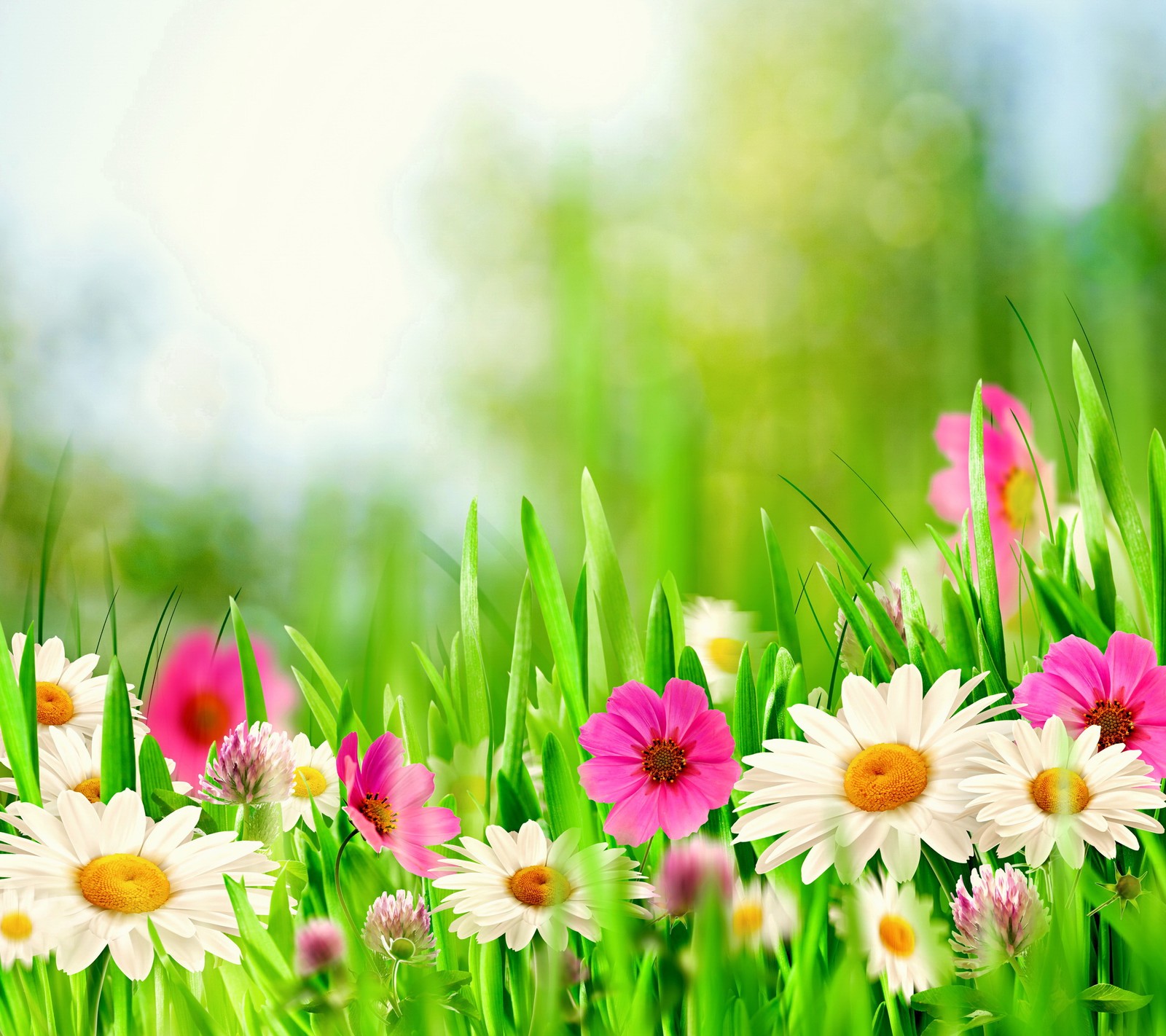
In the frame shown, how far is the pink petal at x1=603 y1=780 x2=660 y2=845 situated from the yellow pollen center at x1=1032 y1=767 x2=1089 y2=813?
0.62 feet

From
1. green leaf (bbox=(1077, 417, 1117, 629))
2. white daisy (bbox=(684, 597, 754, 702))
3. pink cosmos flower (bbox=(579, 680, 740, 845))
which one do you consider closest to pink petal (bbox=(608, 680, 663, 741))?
pink cosmos flower (bbox=(579, 680, 740, 845))

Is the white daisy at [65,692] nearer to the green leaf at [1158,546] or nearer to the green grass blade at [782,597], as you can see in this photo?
the green grass blade at [782,597]

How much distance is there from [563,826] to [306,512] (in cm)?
22

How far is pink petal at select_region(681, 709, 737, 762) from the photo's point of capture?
513 mm

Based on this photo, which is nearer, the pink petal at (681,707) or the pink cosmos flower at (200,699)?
the pink petal at (681,707)

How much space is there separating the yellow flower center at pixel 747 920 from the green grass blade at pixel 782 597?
6.5 inches

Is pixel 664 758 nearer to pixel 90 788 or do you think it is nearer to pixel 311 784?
pixel 311 784

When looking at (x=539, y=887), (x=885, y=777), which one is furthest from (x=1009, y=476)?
(x=539, y=887)

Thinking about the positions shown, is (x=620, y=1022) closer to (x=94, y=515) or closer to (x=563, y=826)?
(x=563, y=826)

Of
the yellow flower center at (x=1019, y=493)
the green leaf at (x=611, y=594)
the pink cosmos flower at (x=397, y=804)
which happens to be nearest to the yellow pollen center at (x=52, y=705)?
the pink cosmos flower at (x=397, y=804)

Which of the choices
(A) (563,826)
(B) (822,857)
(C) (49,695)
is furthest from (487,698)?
(C) (49,695)

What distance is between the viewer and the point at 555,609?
57 centimetres

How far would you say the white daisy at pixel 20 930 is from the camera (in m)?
0.53

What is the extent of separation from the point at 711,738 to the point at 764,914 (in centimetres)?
10
